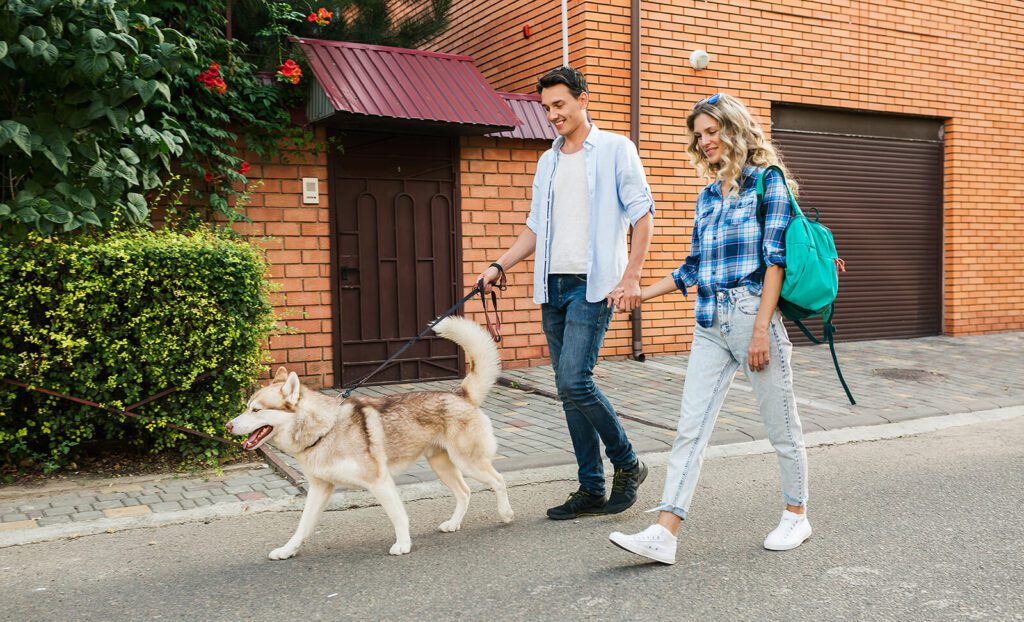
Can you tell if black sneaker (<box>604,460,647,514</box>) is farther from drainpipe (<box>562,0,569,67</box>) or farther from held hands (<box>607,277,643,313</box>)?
drainpipe (<box>562,0,569,67</box>)

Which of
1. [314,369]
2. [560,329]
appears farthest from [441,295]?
[560,329]

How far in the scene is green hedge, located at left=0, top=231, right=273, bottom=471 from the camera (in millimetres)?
5418

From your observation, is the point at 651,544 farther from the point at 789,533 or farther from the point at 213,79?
the point at 213,79

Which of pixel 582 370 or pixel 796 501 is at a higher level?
pixel 582 370

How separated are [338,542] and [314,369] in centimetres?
455

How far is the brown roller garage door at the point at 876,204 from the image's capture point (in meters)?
12.2

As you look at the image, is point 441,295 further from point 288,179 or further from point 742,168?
point 742,168

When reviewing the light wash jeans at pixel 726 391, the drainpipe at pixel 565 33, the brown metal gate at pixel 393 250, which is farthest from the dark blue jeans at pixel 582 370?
the drainpipe at pixel 565 33

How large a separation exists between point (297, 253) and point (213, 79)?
1.88 meters

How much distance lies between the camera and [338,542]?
4.57m

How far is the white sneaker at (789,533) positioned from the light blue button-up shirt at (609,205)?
1435 mm

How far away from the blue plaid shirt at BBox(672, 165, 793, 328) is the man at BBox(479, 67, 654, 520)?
0.33 metres

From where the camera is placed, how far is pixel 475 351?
458cm

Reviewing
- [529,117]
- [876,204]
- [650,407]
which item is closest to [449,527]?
[650,407]
